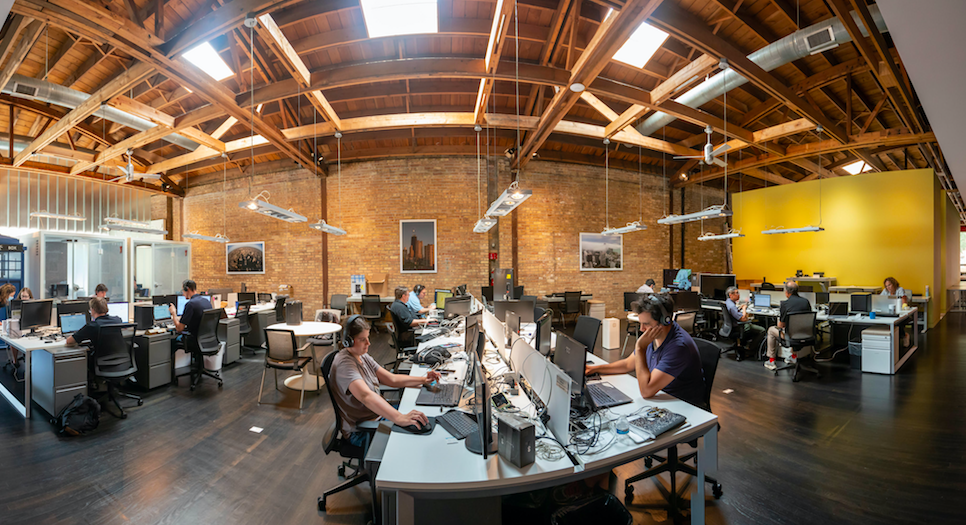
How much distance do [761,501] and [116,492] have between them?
15.8ft

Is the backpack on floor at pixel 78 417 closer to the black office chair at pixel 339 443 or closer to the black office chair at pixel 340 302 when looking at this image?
the black office chair at pixel 339 443

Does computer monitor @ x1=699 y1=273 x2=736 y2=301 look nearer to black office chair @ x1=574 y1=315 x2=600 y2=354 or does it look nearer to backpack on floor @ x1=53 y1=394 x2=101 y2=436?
black office chair @ x1=574 y1=315 x2=600 y2=354

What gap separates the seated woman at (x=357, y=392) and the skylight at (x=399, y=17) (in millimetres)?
4313

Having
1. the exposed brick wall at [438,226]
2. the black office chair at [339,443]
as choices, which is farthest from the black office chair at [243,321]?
the black office chair at [339,443]

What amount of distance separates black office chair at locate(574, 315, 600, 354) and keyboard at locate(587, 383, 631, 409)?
1034mm

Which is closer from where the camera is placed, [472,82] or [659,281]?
[472,82]

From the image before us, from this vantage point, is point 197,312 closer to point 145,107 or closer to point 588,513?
point 145,107

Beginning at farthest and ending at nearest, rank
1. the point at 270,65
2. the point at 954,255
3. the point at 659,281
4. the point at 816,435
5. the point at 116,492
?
the point at 954,255 < the point at 659,281 < the point at 270,65 < the point at 816,435 < the point at 116,492

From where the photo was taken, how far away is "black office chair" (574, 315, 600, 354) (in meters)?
3.81

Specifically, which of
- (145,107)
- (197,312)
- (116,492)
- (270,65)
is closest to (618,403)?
(116,492)

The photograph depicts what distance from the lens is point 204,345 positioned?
16.5 feet

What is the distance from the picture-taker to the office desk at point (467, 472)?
1562 millimetres

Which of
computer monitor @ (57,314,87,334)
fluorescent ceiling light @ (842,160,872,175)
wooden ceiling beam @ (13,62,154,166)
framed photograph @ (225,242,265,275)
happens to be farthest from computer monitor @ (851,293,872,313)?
framed photograph @ (225,242,265,275)

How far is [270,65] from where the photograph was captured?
5.82 meters
